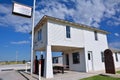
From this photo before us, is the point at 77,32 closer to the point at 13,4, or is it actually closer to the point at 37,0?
the point at 37,0

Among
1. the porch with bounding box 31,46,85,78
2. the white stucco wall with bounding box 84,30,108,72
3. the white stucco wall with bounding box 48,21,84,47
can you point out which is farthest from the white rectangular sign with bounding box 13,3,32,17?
the white stucco wall with bounding box 84,30,108,72

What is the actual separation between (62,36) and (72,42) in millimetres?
1677

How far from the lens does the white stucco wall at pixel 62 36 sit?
12.6 meters

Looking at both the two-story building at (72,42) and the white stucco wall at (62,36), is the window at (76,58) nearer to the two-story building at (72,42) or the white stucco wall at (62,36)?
the two-story building at (72,42)

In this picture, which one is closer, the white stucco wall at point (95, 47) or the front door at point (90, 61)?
the front door at point (90, 61)

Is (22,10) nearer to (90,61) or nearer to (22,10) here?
(22,10)

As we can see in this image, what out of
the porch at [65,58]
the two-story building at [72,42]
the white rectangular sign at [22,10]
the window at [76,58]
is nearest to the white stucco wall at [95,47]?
the two-story building at [72,42]

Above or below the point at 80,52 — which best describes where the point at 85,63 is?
below

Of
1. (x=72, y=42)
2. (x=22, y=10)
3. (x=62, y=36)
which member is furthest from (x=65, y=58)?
(x=22, y=10)

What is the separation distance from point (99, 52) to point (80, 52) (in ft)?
11.9

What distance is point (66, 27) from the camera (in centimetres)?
1432

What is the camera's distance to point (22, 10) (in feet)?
41.4

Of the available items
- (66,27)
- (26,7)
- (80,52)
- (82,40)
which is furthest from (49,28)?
(80,52)

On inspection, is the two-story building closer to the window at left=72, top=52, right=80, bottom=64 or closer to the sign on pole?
the window at left=72, top=52, right=80, bottom=64
